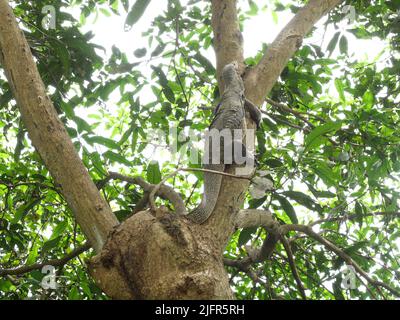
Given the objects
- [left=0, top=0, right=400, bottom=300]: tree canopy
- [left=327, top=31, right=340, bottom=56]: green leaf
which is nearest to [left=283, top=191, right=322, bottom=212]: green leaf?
[left=0, top=0, right=400, bottom=300]: tree canopy

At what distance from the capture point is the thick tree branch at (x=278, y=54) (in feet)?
9.00

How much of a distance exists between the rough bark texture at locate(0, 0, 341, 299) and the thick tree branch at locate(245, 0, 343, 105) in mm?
728

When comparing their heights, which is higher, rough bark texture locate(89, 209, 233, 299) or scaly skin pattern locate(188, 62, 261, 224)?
scaly skin pattern locate(188, 62, 261, 224)

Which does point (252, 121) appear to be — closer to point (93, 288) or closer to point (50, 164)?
point (50, 164)

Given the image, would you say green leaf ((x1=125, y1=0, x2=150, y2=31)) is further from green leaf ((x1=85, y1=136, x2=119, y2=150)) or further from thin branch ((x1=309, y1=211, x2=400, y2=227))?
thin branch ((x1=309, y1=211, x2=400, y2=227))

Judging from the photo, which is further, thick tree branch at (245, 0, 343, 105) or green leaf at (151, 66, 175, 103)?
green leaf at (151, 66, 175, 103)

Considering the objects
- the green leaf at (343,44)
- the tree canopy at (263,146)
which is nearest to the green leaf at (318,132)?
the tree canopy at (263,146)

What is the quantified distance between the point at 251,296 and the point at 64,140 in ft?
7.46

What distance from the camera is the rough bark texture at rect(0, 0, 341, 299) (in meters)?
1.73

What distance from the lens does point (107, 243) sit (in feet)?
6.20

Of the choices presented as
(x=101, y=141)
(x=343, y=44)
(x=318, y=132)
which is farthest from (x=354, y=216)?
(x=101, y=141)

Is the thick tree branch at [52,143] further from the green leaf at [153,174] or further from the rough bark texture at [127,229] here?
the green leaf at [153,174]

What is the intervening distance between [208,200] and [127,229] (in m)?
0.44

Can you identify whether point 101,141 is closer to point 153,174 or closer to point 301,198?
point 153,174
